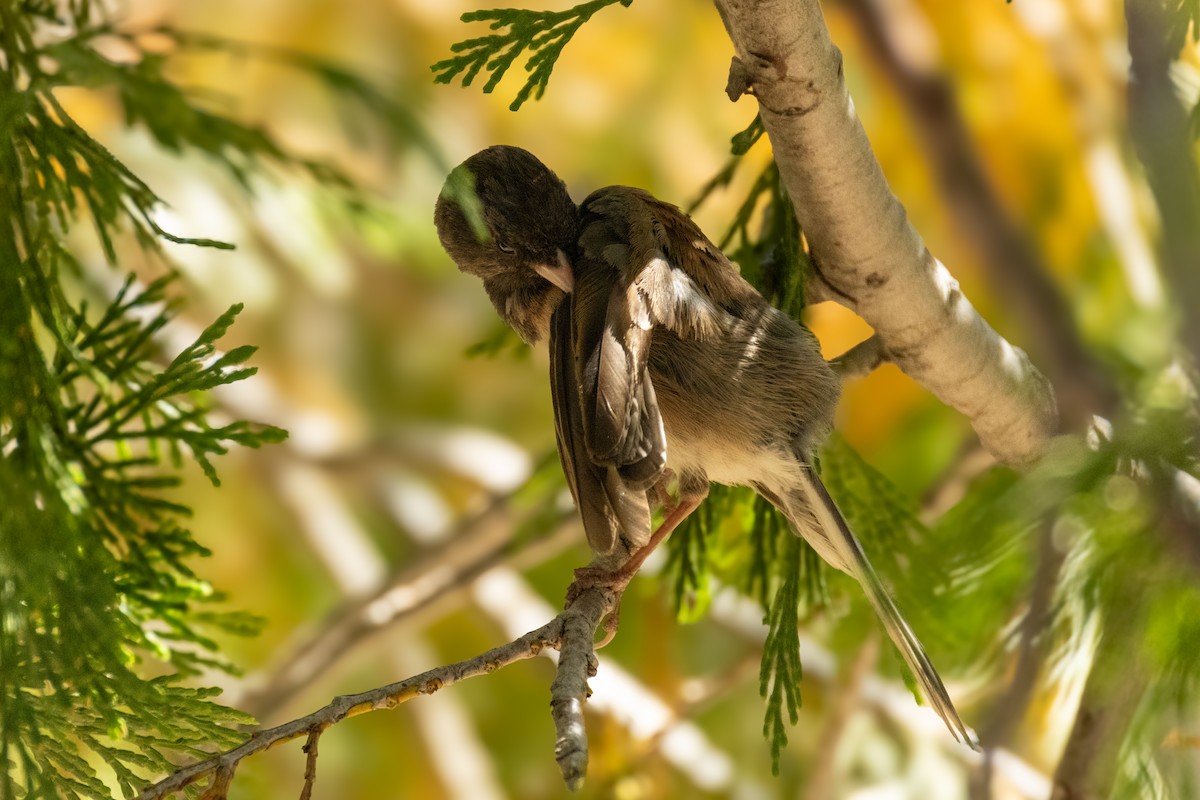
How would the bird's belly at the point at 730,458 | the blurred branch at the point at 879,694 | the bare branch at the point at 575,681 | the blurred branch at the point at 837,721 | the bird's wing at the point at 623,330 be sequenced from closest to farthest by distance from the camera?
the bare branch at the point at 575,681, the bird's wing at the point at 623,330, the bird's belly at the point at 730,458, the blurred branch at the point at 837,721, the blurred branch at the point at 879,694

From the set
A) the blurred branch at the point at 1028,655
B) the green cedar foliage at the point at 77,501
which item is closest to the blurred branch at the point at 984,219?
the blurred branch at the point at 1028,655

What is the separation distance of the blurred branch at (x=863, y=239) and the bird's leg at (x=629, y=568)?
29 centimetres

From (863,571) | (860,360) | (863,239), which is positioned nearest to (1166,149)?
(863,239)

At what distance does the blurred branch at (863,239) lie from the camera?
1.10m

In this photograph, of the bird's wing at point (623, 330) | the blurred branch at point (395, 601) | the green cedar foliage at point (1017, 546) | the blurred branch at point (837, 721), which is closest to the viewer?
the green cedar foliage at point (1017, 546)

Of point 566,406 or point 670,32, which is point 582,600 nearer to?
point 566,406

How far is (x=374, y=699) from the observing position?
42.5 inches

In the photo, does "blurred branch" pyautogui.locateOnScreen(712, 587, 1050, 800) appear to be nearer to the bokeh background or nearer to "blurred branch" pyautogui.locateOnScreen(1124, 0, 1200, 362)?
the bokeh background

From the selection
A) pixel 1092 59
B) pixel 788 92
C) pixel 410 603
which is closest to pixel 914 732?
pixel 410 603

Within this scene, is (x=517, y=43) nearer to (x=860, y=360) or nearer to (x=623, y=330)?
(x=623, y=330)

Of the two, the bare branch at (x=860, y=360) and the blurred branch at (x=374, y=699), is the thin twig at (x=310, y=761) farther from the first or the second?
the bare branch at (x=860, y=360)

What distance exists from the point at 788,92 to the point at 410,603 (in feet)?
6.03

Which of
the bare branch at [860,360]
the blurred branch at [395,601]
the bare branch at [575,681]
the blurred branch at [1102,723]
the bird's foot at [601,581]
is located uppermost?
the blurred branch at [395,601]

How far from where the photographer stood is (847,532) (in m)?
1.30
